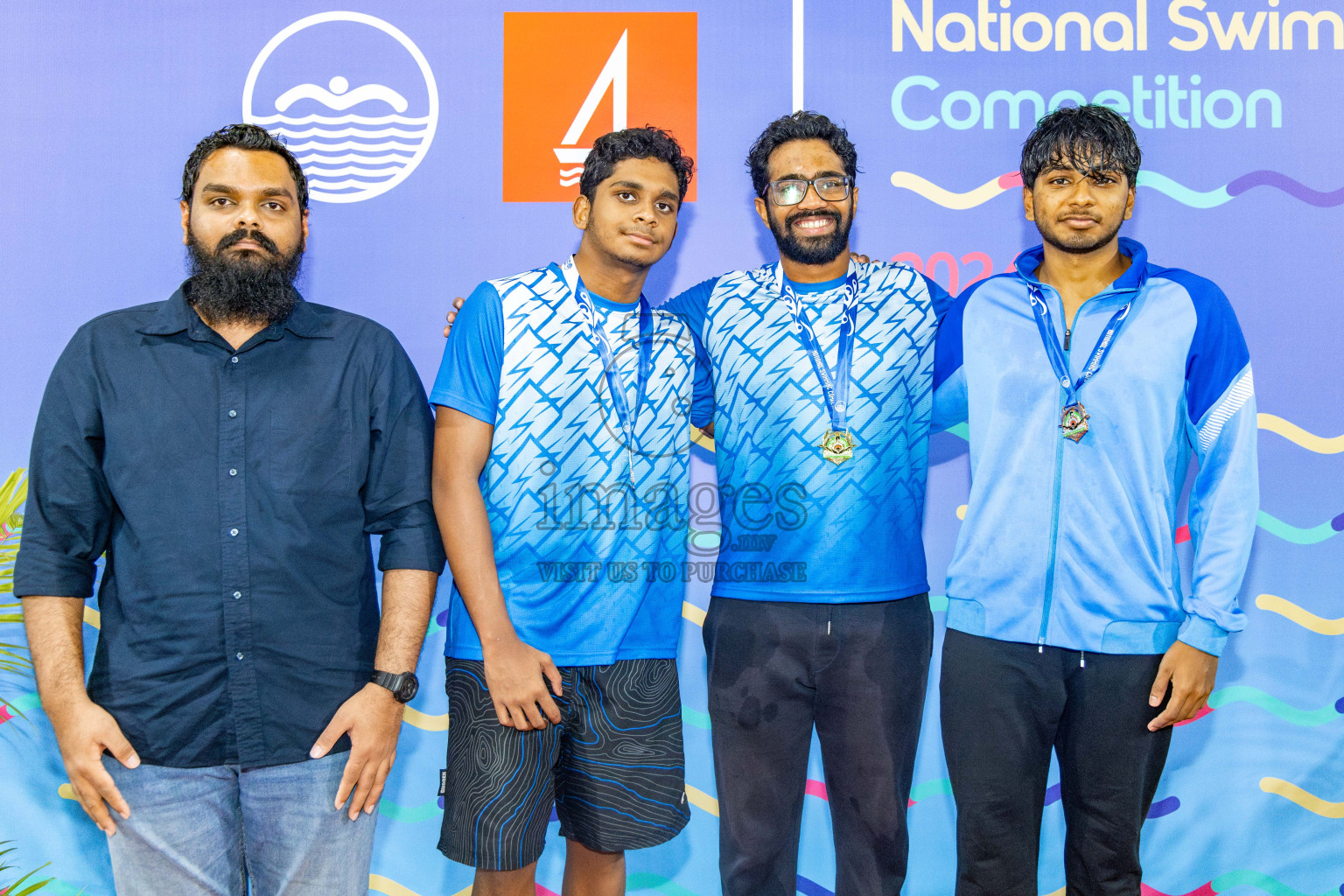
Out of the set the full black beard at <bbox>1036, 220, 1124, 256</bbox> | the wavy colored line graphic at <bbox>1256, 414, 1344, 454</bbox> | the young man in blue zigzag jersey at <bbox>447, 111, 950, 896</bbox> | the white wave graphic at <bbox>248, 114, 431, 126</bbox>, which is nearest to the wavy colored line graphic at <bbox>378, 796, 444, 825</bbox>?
the young man in blue zigzag jersey at <bbox>447, 111, 950, 896</bbox>

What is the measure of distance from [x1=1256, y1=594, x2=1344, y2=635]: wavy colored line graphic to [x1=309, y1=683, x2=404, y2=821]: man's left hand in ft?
8.51

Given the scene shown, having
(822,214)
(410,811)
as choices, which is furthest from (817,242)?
(410,811)

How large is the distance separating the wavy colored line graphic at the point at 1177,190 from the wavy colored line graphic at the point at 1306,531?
3.23 feet

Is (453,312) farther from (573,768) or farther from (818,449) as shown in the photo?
(573,768)

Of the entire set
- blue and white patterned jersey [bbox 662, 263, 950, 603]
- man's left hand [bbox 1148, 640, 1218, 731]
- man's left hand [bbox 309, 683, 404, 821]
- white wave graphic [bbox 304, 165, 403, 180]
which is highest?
white wave graphic [bbox 304, 165, 403, 180]

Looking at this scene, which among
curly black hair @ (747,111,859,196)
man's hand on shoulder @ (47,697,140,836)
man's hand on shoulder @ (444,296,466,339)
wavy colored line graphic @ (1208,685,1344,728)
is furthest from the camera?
wavy colored line graphic @ (1208,685,1344,728)

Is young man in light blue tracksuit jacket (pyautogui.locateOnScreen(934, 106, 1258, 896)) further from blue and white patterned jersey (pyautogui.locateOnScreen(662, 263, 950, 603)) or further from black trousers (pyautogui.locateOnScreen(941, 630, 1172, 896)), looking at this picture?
blue and white patterned jersey (pyautogui.locateOnScreen(662, 263, 950, 603))

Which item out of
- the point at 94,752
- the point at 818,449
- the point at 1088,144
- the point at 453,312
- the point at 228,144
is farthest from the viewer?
the point at 453,312

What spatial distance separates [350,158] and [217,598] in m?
1.60

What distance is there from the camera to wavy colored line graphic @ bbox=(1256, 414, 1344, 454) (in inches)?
112

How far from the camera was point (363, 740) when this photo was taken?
71.2 inches

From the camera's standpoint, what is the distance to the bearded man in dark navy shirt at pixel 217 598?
1752mm

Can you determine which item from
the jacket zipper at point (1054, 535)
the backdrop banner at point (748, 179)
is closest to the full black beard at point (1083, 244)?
the jacket zipper at point (1054, 535)

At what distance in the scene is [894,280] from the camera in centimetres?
233
